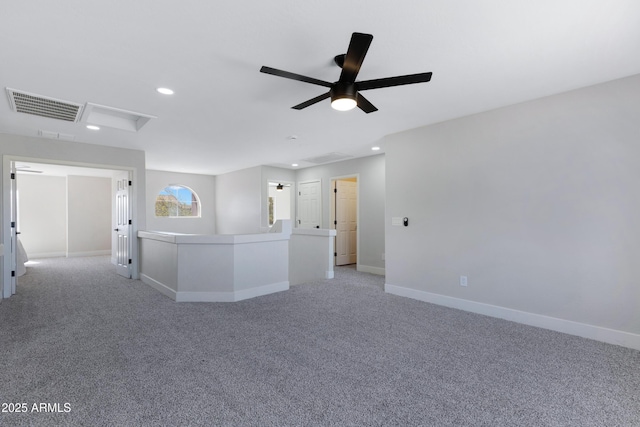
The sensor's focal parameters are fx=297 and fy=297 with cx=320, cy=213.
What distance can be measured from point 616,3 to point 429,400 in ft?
8.76

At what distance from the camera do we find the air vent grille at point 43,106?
303 cm

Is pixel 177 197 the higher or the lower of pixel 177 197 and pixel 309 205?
the higher

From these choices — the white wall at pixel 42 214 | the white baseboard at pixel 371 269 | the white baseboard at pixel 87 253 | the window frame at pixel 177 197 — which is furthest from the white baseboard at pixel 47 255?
the white baseboard at pixel 371 269

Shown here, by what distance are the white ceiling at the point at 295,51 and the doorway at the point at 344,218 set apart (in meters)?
3.44

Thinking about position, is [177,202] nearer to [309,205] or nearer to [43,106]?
[309,205]

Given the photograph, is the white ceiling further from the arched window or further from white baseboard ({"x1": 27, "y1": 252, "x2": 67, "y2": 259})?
white baseboard ({"x1": 27, "y1": 252, "x2": 67, "y2": 259})

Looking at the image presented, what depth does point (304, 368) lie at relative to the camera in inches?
89.4

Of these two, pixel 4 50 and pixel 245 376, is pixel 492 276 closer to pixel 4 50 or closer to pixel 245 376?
pixel 245 376

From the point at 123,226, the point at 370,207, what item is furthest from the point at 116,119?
the point at 370,207

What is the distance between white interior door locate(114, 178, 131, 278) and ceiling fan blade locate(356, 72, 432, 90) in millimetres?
4950

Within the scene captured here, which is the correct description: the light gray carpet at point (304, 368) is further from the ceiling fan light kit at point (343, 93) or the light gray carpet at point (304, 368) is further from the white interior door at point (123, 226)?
the ceiling fan light kit at point (343, 93)

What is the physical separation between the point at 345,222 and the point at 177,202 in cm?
503

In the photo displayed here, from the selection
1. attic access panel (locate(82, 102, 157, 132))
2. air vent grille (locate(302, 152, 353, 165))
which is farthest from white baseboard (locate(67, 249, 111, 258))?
air vent grille (locate(302, 152, 353, 165))

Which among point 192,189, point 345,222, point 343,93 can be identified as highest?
point 343,93
